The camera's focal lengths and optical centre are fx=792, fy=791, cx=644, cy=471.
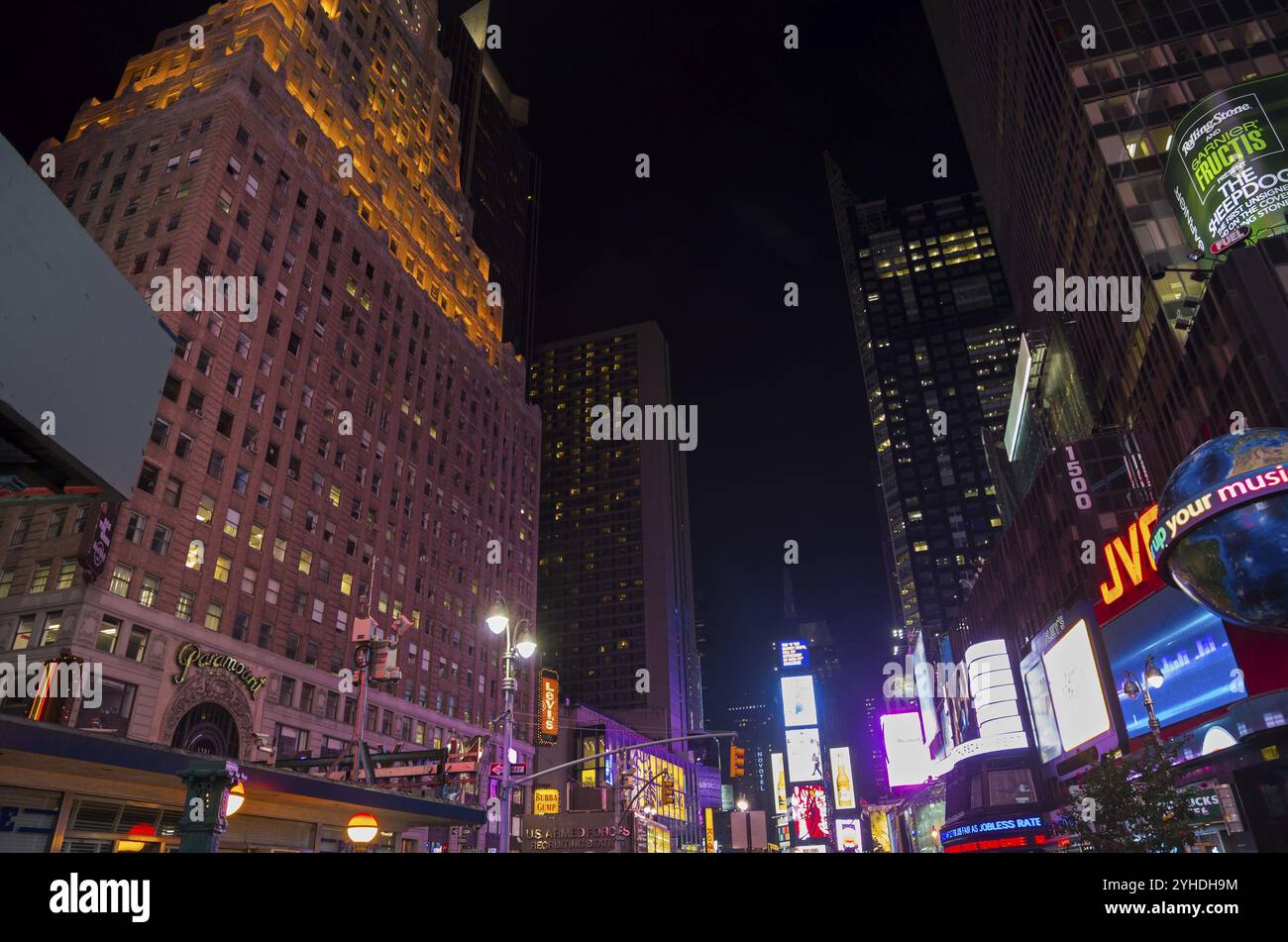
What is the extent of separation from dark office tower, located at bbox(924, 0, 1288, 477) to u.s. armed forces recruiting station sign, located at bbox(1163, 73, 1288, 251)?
8414 mm

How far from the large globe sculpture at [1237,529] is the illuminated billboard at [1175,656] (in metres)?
16.4

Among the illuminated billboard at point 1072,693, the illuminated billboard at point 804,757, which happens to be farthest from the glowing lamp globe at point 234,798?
the illuminated billboard at point 804,757

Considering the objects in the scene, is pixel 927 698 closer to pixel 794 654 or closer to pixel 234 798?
pixel 794 654

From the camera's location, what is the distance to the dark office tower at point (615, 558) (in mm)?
165625

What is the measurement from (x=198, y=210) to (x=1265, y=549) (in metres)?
60.1

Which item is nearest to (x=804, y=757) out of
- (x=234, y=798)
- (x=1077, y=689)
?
(x=1077, y=689)

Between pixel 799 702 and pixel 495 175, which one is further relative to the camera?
pixel 495 175

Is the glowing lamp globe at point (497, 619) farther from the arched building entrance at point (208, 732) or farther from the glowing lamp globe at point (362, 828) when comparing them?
the arched building entrance at point (208, 732)

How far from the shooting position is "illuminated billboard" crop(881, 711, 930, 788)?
100500mm

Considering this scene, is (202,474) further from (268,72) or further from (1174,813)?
(1174,813)

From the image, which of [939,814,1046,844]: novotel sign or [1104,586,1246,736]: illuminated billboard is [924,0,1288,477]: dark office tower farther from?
[939,814,1046,844]: novotel sign

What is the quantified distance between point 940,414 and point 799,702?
7676cm

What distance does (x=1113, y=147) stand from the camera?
196 ft

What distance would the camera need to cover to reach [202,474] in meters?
49.8
